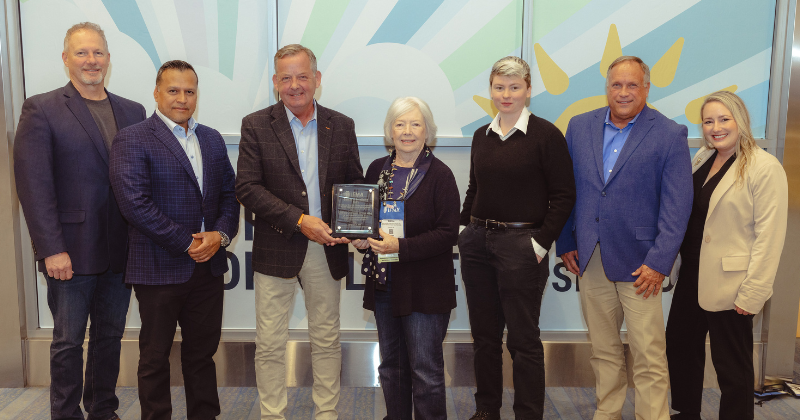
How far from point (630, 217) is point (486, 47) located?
155 centimetres

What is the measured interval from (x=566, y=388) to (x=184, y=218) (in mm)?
2723

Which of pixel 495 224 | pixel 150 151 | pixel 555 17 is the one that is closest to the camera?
pixel 150 151

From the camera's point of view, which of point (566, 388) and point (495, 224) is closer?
point (495, 224)

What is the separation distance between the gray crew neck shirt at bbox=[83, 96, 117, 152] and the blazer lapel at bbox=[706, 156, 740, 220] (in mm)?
3150

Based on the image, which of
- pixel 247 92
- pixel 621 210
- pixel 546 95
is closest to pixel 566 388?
pixel 621 210

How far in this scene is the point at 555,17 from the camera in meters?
3.41

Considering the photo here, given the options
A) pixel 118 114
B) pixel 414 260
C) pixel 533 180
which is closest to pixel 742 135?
pixel 533 180

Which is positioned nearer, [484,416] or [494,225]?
[494,225]

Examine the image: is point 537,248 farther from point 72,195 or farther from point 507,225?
point 72,195

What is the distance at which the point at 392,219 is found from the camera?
2.41m

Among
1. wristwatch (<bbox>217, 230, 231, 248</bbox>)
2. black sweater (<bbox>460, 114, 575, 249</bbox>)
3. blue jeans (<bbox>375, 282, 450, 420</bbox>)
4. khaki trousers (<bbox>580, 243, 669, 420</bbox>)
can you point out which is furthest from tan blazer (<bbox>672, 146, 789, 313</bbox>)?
wristwatch (<bbox>217, 230, 231, 248</bbox>)

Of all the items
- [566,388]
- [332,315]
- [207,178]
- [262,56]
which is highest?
[262,56]

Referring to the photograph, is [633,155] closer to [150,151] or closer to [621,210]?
[621,210]

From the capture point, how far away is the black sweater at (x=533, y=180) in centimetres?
256
